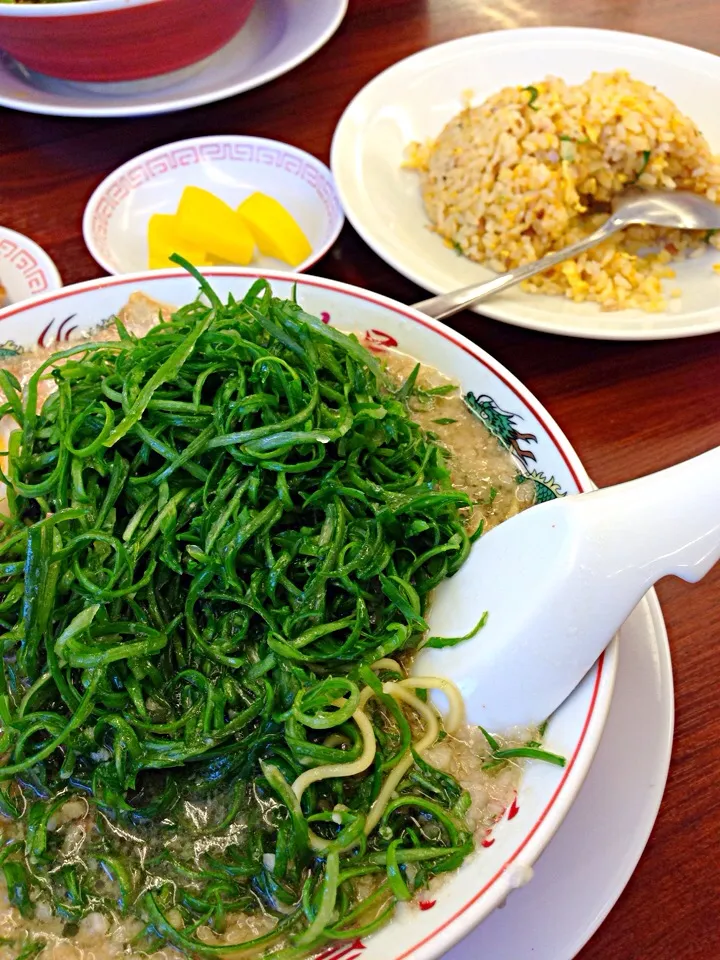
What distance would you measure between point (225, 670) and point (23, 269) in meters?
1.18

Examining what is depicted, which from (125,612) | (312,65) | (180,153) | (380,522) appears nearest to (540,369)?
(380,522)

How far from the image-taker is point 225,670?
2.82 feet

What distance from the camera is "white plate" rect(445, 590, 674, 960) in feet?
2.79

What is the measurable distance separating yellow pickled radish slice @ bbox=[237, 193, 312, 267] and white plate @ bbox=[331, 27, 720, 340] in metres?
0.14

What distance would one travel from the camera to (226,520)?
0.86m

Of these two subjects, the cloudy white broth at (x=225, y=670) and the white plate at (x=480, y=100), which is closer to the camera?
the cloudy white broth at (x=225, y=670)

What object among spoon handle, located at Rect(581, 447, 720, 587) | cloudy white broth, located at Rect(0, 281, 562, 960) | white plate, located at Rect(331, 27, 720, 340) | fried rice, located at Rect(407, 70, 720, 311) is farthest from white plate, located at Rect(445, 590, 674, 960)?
fried rice, located at Rect(407, 70, 720, 311)

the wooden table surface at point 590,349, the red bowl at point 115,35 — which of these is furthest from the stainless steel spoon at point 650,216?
the red bowl at point 115,35

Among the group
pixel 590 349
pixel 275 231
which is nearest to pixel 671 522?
pixel 590 349

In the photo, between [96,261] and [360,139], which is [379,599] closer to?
[96,261]

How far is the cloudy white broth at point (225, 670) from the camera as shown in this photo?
2.55 feet

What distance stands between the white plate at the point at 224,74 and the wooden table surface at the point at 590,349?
72mm

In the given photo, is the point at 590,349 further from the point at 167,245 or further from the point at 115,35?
the point at 115,35

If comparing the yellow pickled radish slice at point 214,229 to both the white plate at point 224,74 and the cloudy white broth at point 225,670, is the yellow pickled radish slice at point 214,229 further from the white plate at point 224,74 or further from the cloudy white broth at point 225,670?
the cloudy white broth at point 225,670
